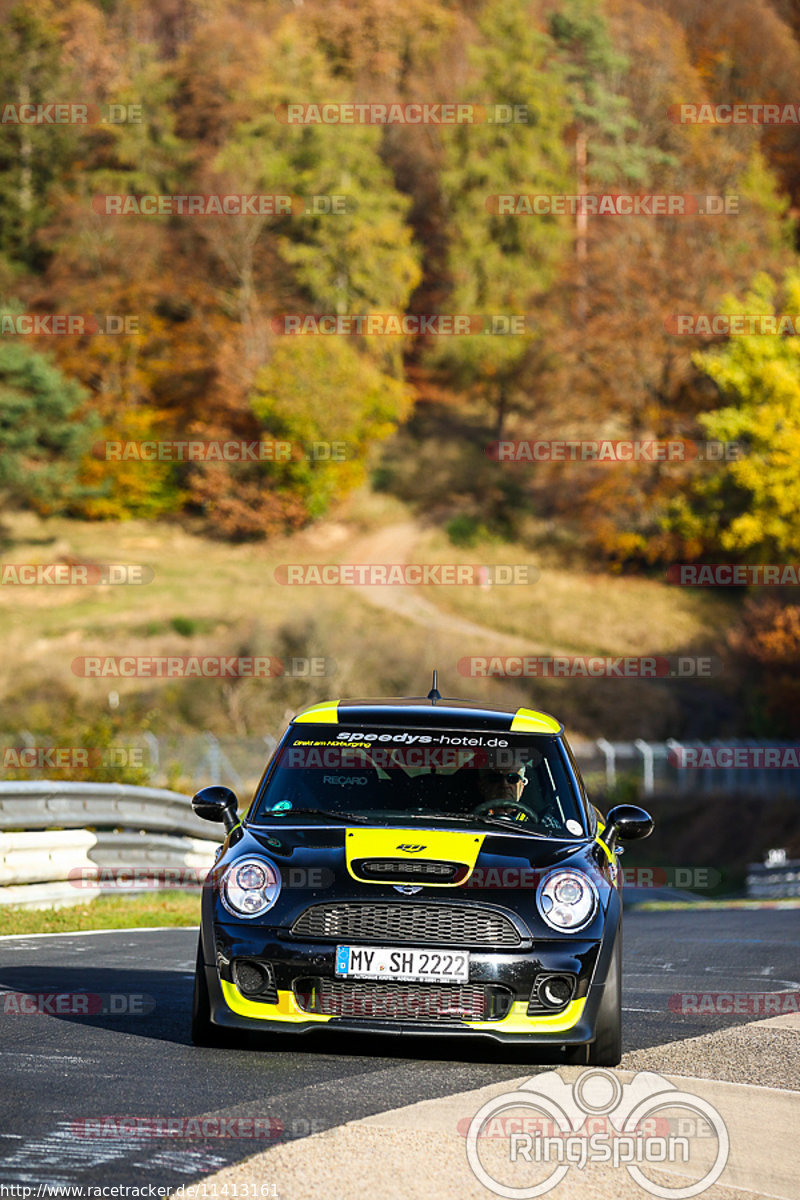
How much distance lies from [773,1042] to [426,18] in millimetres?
99419

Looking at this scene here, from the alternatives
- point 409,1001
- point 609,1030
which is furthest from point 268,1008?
point 609,1030

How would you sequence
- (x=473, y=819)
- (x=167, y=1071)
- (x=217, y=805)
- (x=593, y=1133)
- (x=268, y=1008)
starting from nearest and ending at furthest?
(x=593, y=1133) < (x=167, y=1071) < (x=268, y=1008) < (x=473, y=819) < (x=217, y=805)

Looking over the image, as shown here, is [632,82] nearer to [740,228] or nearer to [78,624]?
[740,228]

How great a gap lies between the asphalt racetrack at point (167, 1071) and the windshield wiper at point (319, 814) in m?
1.05

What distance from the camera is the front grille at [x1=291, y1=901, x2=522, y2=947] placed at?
6.91m

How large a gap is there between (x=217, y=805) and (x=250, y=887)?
3.27 feet

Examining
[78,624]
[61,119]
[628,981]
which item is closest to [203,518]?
[78,624]

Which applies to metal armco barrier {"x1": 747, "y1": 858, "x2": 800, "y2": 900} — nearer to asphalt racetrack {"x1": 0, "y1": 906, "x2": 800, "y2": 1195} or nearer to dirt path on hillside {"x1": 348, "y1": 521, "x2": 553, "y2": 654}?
asphalt racetrack {"x1": 0, "y1": 906, "x2": 800, "y2": 1195}

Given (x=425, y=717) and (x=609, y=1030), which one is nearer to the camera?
(x=609, y=1030)

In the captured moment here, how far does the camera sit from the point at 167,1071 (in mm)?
6766

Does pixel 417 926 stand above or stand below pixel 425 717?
below

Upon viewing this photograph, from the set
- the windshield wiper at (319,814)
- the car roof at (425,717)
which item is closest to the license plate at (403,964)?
the windshield wiper at (319,814)

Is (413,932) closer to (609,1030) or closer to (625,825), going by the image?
(609,1030)

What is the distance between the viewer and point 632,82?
91.8 meters
